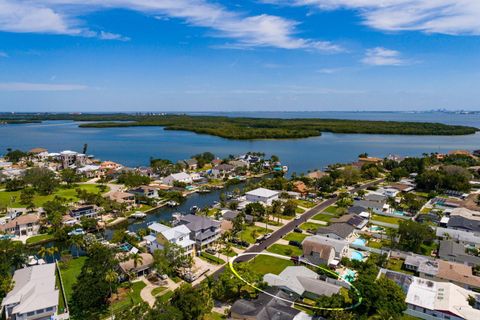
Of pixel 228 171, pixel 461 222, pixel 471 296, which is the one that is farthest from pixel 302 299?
pixel 228 171

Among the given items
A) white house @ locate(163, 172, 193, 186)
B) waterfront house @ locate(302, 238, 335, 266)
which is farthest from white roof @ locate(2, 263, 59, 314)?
white house @ locate(163, 172, 193, 186)

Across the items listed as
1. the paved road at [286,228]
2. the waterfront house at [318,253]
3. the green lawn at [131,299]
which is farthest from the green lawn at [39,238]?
the waterfront house at [318,253]

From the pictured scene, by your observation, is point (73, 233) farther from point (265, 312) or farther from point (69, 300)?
point (265, 312)

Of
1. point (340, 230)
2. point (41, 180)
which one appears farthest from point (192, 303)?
point (41, 180)

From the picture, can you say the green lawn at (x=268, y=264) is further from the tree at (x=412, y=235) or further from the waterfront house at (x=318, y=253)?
the tree at (x=412, y=235)

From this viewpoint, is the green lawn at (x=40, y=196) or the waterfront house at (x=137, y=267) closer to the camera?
the waterfront house at (x=137, y=267)

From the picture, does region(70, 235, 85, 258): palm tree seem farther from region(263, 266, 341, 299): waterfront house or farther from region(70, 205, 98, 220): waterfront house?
region(263, 266, 341, 299): waterfront house
